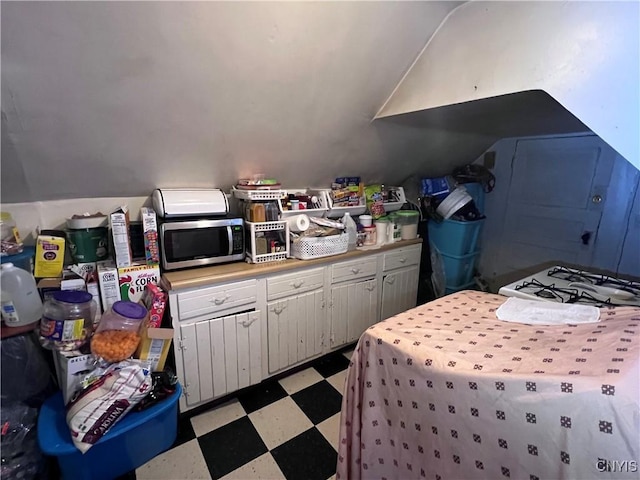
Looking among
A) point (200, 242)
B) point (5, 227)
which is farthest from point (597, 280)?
point (5, 227)

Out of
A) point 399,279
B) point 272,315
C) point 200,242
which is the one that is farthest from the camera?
point 399,279

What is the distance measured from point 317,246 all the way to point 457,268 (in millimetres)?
1498

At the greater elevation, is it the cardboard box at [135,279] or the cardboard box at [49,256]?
the cardboard box at [49,256]

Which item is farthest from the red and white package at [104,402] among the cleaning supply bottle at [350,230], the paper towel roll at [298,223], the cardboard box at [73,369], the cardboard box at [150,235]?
the cleaning supply bottle at [350,230]

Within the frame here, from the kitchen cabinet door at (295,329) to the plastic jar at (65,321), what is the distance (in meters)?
0.88

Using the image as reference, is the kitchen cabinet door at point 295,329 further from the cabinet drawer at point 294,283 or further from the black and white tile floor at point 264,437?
the black and white tile floor at point 264,437

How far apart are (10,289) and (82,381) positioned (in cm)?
48

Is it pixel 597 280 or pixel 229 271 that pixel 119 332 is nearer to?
pixel 229 271

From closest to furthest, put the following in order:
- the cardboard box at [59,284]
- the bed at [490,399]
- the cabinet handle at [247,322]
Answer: the bed at [490,399], the cardboard box at [59,284], the cabinet handle at [247,322]

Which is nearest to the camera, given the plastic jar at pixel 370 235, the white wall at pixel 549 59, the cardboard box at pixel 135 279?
the white wall at pixel 549 59

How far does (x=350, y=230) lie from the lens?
213 centimetres

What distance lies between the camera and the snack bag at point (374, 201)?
2.36 m

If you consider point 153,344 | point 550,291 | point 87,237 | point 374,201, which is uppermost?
point 374,201

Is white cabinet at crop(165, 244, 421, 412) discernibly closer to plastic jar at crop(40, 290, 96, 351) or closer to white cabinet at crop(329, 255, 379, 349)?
white cabinet at crop(329, 255, 379, 349)
